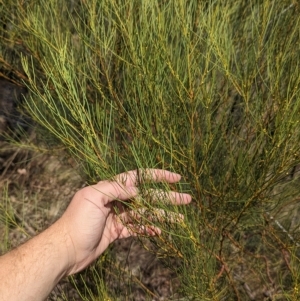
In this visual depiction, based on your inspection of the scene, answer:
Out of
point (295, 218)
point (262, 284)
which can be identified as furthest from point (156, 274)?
point (295, 218)

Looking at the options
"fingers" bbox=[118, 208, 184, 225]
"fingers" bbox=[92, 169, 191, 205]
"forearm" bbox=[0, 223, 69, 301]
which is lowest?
"forearm" bbox=[0, 223, 69, 301]

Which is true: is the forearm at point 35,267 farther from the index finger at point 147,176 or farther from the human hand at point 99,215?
the index finger at point 147,176

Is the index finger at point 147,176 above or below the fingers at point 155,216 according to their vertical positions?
above

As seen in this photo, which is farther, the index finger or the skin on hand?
the skin on hand

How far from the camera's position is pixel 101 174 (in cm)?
131

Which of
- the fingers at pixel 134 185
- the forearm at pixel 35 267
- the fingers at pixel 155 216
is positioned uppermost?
the fingers at pixel 134 185

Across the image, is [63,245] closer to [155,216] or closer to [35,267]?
[35,267]

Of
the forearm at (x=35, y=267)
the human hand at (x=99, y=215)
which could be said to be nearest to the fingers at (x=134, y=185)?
the human hand at (x=99, y=215)

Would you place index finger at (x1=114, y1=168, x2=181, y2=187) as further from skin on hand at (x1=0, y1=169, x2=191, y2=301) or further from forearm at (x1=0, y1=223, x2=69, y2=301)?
forearm at (x1=0, y1=223, x2=69, y2=301)

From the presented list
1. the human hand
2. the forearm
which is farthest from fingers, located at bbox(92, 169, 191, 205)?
the forearm

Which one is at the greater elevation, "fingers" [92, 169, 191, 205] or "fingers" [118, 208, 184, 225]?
"fingers" [92, 169, 191, 205]

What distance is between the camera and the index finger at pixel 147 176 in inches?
48.5

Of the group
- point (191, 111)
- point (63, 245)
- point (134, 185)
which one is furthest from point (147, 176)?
point (63, 245)

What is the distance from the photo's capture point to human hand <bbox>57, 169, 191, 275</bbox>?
50.5 inches
